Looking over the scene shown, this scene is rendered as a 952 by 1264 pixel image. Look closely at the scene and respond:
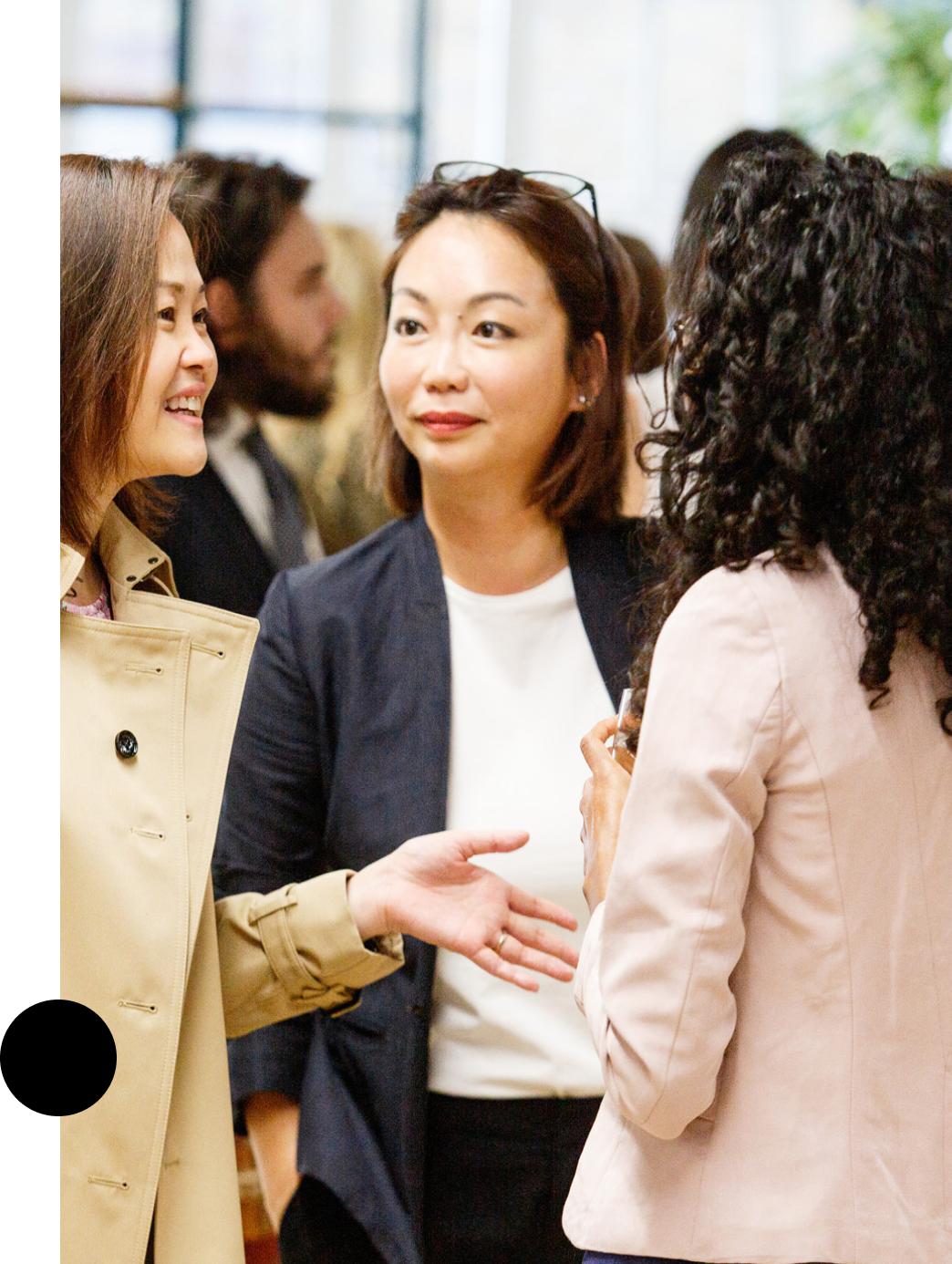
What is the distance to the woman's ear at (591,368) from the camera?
1.55 metres

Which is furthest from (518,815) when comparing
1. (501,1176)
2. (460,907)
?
(501,1176)

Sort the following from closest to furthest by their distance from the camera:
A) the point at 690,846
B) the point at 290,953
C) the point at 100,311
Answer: the point at 690,846 → the point at 100,311 → the point at 290,953

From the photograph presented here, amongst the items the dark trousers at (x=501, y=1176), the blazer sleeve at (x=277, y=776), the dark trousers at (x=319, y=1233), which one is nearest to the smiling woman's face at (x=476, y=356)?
the blazer sleeve at (x=277, y=776)

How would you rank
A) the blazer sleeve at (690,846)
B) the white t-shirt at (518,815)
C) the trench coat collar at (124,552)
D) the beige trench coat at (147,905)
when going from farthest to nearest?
1. the white t-shirt at (518,815)
2. the trench coat collar at (124,552)
3. the beige trench coat at (147,905)
4. the blazer sleeve at (690,846)

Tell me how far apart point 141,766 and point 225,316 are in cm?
61

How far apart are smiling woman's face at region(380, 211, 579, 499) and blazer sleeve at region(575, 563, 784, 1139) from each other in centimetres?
50

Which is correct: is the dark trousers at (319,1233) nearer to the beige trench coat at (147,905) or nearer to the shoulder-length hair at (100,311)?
the beige trench coat at (147,905)

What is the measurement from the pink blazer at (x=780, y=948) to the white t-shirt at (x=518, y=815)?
0.33 metres

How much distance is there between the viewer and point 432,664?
4.93 ft

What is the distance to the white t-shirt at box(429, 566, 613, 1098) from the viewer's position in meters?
1.46

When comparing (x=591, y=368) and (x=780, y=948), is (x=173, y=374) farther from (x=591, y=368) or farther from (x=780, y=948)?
(x=780, y=948)

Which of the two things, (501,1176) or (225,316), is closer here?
(501,1176)

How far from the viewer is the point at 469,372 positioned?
58.2 inches

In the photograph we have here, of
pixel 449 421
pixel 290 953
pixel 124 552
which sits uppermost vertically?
pixel 449 421
